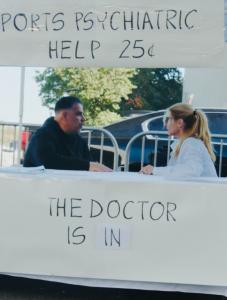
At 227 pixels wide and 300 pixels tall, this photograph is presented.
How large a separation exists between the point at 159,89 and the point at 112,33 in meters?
19.1

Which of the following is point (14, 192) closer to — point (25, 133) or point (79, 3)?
point (79, 3)

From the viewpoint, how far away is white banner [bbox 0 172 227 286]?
3.79 m

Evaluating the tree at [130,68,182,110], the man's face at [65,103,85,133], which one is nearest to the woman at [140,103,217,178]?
the man's face at [65,103,85,133]

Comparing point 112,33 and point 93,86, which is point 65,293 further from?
point 93,86

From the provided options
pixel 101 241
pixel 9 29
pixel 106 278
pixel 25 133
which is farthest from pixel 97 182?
pixel 25 133

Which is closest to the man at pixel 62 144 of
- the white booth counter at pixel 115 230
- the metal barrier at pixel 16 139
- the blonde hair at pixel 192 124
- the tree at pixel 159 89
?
the white booth counter at pixel 115 230

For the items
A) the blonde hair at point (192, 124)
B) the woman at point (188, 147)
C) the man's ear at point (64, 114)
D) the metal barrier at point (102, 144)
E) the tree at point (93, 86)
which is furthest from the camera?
the tree at point (93, 86)

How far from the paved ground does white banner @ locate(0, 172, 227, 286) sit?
718 millimetres

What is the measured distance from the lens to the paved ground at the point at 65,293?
4.57m

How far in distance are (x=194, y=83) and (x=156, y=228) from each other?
6289mm

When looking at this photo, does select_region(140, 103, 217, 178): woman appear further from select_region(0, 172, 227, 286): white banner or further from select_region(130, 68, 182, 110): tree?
select_region(130, 68, 182, 110): tree

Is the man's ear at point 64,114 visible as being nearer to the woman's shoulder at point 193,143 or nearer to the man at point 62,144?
the man at point 62,144

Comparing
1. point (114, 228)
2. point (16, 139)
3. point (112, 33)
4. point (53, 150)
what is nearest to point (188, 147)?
point (114, 228)

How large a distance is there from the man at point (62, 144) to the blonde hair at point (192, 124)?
2.43 feet
